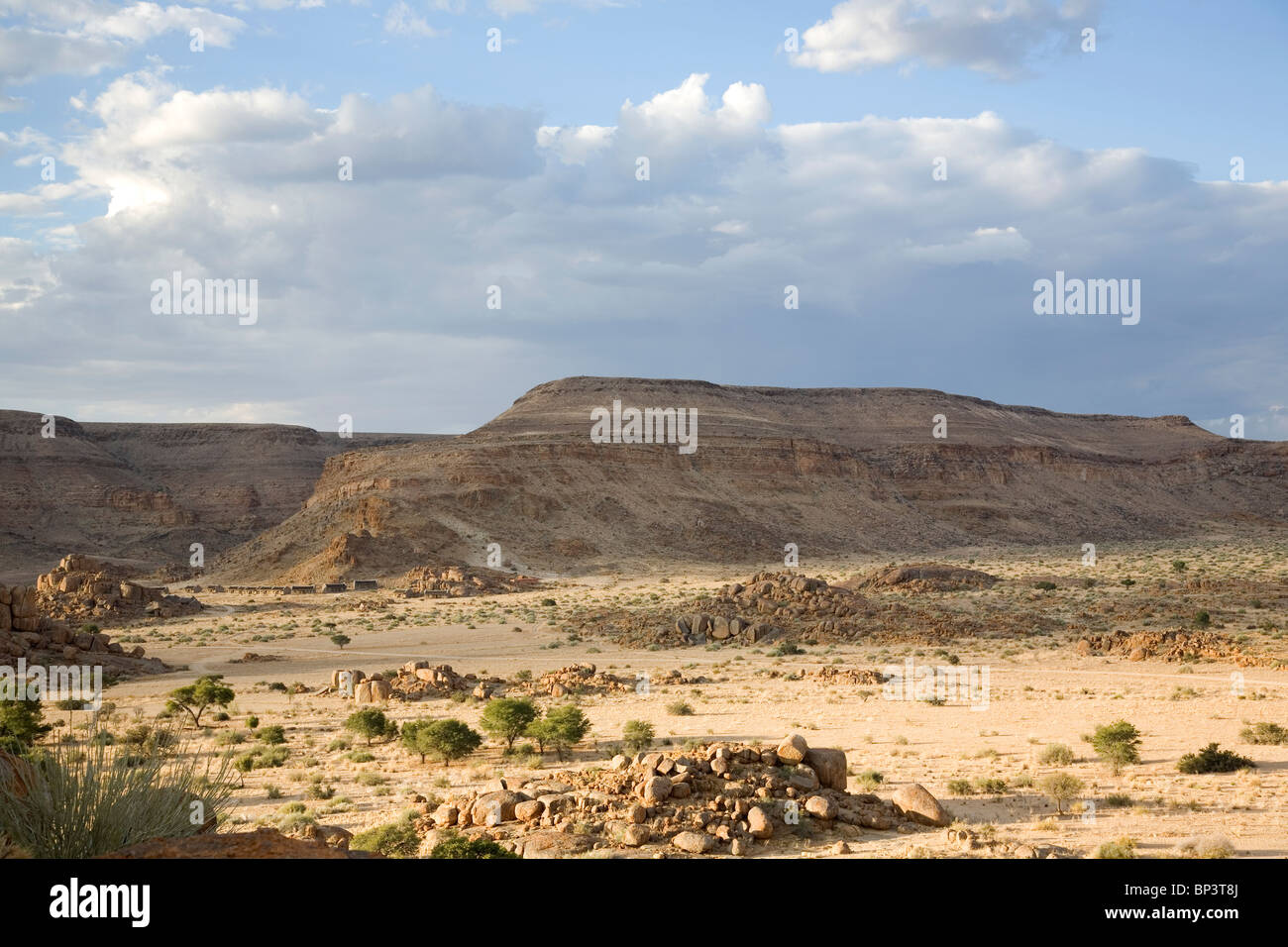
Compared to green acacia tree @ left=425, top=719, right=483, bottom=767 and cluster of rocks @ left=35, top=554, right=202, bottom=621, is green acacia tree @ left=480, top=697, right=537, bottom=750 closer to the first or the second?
green acacia tree @ left=425, top=719, right=483, bottom=767

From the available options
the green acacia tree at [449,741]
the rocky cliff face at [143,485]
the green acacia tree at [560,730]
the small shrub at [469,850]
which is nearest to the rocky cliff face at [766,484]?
the rocky cliff face at [143,485]

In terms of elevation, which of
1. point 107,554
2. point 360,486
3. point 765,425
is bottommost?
Answer: point 107,554

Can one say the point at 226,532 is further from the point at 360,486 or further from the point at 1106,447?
the point at 1106,447

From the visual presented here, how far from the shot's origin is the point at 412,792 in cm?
1391

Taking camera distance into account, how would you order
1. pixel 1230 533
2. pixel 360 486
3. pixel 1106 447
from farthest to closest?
pixel 1106 447, pixel 1230 533, pixel 360 486

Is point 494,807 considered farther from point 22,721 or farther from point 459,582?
point 459,582

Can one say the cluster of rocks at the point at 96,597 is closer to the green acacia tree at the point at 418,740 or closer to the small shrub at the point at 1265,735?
the green acacia tree at the point at 418,740

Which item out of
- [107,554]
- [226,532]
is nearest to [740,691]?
[107,554]

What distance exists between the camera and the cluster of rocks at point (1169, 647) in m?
27.1

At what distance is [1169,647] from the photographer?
92.2 feet

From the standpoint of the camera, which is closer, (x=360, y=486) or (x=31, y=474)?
(x=360, y=486)

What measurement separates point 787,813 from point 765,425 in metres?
93.1

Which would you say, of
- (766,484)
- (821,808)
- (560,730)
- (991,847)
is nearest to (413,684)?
(560,730)

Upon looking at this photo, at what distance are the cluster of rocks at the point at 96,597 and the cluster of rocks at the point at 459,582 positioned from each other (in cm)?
1213
